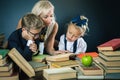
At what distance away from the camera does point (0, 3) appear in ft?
10.9

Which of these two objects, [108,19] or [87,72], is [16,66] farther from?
[108,19]

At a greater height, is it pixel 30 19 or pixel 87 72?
pixel 30 19

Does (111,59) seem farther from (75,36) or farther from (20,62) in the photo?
(75,36)

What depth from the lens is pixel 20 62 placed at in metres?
1.51

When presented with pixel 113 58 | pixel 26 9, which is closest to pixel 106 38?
pixel 26 9

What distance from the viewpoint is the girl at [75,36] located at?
2709mm

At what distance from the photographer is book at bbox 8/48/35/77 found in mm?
1495

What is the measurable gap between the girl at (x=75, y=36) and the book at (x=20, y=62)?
1.17 m

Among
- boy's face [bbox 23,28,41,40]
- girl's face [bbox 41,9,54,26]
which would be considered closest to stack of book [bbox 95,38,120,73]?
boy's face [bbox 23,28,41,40]

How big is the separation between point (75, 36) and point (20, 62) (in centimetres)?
129

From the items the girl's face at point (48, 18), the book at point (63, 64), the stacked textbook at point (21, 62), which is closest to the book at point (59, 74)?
the stacked textbook at point (21, 62)

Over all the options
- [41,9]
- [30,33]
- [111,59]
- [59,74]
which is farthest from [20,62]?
[41,9]

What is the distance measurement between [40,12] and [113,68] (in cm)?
122

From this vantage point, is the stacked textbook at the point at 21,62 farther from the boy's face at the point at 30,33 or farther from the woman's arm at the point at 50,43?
the woman's arm at the point at 50,43
